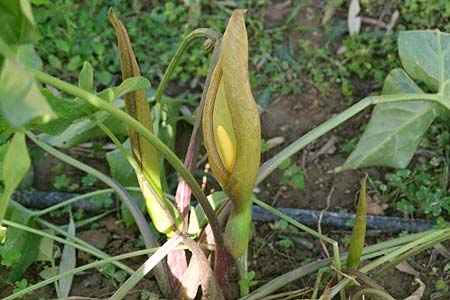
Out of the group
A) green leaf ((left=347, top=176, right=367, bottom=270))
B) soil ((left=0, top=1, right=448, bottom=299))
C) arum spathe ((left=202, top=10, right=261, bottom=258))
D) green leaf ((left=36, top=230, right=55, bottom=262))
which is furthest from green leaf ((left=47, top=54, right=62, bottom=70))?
green leaf ((left=347, top=176, right=367, bottom=270))

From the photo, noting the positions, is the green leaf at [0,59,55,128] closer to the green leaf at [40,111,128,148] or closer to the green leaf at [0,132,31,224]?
the green leaf at [0,132,31,224]

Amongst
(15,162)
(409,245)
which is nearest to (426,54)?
(409,245)

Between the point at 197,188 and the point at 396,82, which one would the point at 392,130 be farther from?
the point at 197,188

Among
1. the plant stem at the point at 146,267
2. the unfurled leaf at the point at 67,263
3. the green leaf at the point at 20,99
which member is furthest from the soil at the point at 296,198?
the green leaf at the point at 20,99

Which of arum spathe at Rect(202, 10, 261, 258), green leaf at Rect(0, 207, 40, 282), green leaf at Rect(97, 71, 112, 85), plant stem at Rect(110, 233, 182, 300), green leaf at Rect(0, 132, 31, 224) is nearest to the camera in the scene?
green leaf at Rect(0, 132, 31, 224)

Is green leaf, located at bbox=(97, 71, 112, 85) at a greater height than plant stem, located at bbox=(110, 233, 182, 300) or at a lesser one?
greater

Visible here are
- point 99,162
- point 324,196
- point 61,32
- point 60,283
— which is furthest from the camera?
point 61,32

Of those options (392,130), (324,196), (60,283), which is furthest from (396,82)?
(60,283)
